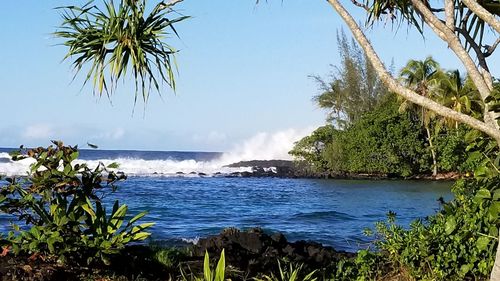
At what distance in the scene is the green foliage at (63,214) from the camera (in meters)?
5.54

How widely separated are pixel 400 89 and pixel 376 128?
43477 millimetres

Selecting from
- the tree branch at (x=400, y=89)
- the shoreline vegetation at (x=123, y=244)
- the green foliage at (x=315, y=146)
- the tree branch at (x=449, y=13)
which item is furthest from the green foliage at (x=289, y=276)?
the green foliage at (x=315, y=146)

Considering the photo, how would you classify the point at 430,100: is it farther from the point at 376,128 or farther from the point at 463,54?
the point at 376,128

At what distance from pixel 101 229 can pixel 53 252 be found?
412 mm

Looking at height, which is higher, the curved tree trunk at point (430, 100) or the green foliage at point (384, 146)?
the green foliage at point (384, 146)

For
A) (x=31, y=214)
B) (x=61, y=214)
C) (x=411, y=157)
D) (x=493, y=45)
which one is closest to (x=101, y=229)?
(x=61, y=214)

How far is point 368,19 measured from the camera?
5.99m

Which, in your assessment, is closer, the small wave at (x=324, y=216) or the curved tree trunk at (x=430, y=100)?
the curved tree trunk at (x=430, y=100)

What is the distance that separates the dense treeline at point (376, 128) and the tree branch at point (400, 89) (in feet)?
118

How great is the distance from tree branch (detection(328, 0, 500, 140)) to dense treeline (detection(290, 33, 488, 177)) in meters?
36.1

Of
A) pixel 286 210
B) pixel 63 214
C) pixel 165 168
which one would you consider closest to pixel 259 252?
pixel 63 214

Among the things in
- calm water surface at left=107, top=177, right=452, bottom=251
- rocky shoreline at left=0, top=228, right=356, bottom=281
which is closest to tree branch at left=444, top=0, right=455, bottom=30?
rocky shoreline at left=0, top=228, right=356, bottom=281

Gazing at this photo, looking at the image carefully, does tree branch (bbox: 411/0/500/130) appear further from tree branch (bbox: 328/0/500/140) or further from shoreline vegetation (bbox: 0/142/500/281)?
shoreline vegetation (bbox: 0/142/500/281)

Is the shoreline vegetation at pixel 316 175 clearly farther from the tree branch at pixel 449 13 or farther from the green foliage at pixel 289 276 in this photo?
the tree branch at pixel 449 13
